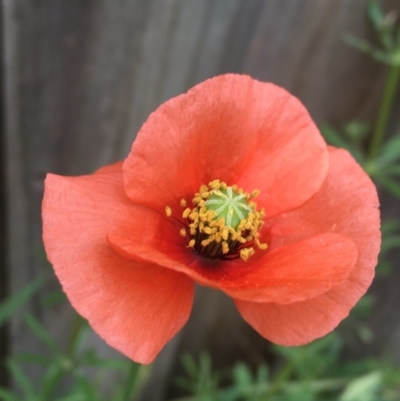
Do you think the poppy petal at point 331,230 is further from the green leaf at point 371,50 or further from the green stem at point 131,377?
the green leaf at point 371,50

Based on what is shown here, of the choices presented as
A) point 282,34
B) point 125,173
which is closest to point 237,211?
point 125,173

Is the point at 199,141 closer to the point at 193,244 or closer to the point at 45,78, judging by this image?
the point at 193,244

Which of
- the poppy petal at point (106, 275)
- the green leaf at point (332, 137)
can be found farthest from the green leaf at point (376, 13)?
the poppy petal at point (106, 275)

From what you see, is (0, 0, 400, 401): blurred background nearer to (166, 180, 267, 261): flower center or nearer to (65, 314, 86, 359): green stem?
(65, 314, 86, 359): green stem

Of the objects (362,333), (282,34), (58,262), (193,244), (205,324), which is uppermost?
(282,34)

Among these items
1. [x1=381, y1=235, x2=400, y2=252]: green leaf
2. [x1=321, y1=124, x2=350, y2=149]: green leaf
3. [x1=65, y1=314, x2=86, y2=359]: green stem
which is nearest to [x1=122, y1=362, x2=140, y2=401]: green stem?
[x1=65, y1=314, x2=86, y2=359]: green stem

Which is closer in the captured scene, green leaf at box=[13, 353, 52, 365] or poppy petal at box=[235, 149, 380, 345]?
poppy petal at box=[235, 149, 380, 345]

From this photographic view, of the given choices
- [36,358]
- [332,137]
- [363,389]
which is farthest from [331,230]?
[363,389]

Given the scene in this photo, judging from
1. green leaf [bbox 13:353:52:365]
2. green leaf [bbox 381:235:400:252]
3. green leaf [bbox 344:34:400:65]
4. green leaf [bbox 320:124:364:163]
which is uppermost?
green leaf [bbox 344:34:400:65]
